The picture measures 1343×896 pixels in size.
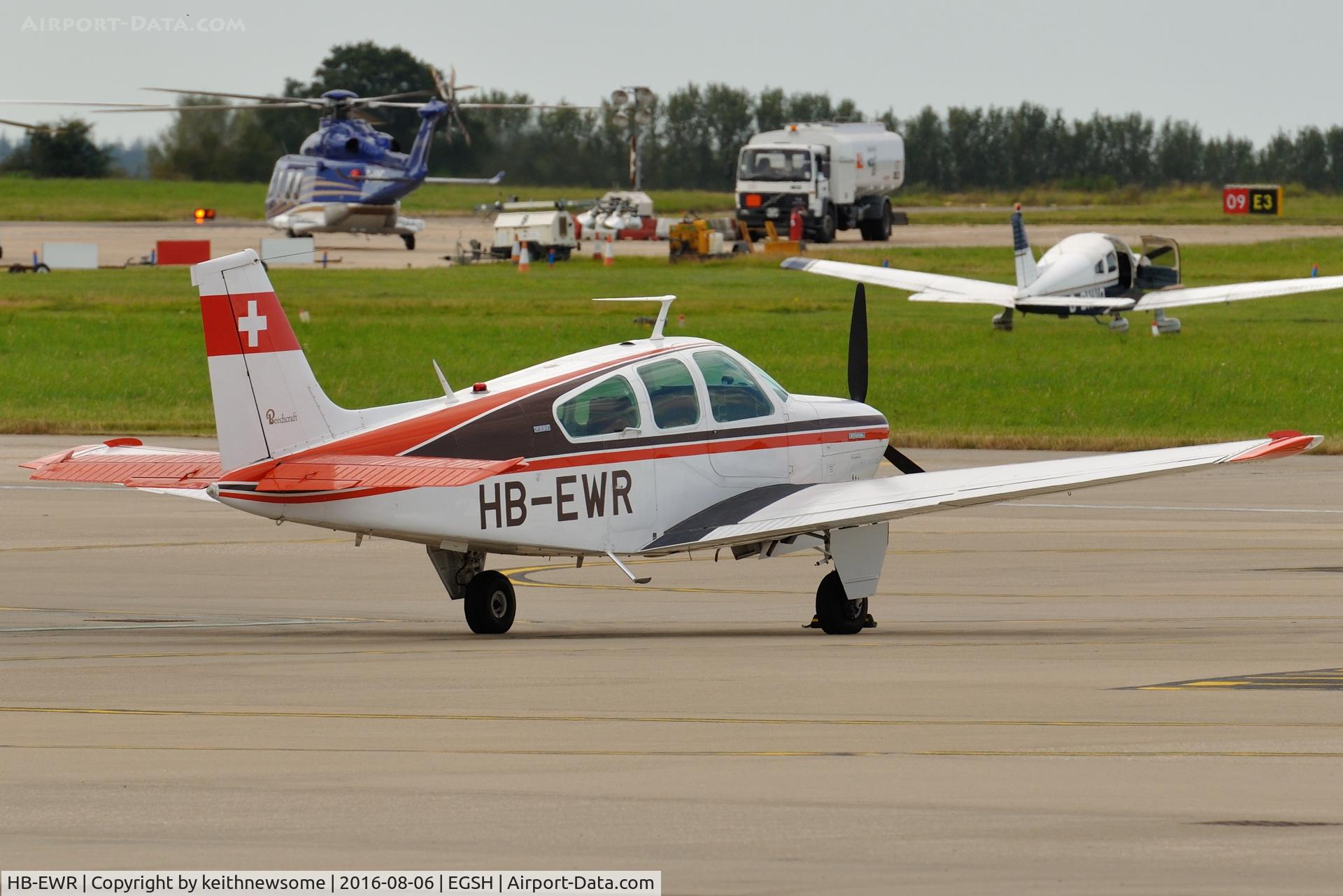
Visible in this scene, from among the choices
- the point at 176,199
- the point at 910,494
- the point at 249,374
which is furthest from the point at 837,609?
the point at 176,199

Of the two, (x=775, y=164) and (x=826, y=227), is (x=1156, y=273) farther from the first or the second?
(x=775, y=164)

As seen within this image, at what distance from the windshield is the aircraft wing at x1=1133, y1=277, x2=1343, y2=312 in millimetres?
29536

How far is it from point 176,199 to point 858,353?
293 feet

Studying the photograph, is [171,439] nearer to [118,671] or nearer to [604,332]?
[604,332]

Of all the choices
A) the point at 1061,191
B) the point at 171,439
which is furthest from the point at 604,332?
the point at 1061,191

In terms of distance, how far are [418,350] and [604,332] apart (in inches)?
172

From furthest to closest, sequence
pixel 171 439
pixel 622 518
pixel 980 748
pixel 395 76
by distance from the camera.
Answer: pixel 395 76, pixel 171 439, pixel 622 518, pixel 980 748

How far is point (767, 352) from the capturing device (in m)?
36.1

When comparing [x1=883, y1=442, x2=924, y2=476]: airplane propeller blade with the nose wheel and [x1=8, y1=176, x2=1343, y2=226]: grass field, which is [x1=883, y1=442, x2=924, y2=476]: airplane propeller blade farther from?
[x1=8, y1=176, x2=1343, y2=226]: grass field

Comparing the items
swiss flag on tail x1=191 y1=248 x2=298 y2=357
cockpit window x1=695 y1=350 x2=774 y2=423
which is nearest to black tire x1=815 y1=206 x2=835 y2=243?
cockpit window x1=695 y1=350 x2=774 y2=423

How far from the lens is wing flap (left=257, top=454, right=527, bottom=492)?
38.9ft

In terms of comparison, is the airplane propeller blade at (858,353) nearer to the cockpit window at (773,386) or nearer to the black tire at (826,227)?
the cockpit window at (773,386)

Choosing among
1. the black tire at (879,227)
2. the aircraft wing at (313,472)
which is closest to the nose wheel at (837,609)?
the aircraft wing at (313,472)

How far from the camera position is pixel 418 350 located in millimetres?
36406
